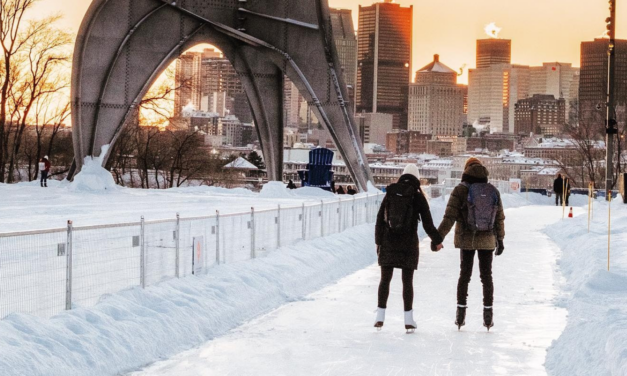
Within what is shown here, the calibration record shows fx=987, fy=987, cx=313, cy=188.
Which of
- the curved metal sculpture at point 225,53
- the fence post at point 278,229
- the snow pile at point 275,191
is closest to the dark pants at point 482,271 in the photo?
the fence post at point 278,229

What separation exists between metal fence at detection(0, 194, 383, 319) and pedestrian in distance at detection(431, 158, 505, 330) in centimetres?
370

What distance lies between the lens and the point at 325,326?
1202 centimetres

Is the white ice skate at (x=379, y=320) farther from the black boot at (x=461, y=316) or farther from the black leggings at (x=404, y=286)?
the black boot at (x=461, y=316)

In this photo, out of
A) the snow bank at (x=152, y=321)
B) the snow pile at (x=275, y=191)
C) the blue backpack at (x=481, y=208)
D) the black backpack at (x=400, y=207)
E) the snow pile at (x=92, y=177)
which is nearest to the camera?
the snow bank at (x=152, y=321)

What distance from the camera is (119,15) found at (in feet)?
138

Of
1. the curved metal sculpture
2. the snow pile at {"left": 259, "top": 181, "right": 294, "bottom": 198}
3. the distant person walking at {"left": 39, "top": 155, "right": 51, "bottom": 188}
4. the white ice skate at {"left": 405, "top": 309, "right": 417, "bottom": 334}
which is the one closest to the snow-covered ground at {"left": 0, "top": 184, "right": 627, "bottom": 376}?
the white ice skate at {"left": 405, "top": 309, "right": 417, "bottom": 334}

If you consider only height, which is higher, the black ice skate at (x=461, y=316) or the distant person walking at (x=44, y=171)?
the distant person walking at (x=44, y=171)

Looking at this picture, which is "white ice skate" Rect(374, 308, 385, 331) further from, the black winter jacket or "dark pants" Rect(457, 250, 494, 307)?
"dark pants" Rect(457, 250, 494, 307)

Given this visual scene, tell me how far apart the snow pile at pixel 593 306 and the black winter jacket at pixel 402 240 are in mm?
1868

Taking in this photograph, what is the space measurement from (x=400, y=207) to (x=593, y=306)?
11.8ft

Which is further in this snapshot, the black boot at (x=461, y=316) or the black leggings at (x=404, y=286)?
the black boot at (x=461, y=316)

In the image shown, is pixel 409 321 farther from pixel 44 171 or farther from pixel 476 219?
pixel 44 171

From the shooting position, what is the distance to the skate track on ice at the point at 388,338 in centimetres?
956

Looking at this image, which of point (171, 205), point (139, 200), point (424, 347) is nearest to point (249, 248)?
point (424, 347)
